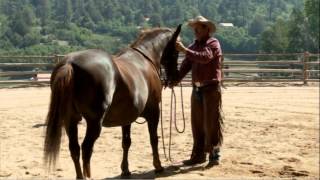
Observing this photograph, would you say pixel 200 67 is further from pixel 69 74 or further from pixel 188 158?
pixel 69 74

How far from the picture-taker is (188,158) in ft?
20.0

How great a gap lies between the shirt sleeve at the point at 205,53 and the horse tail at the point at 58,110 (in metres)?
1.52

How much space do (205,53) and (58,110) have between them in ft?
5.96

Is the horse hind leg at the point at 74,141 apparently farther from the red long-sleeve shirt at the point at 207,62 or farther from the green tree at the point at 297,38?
the green tree at the point at 297,38

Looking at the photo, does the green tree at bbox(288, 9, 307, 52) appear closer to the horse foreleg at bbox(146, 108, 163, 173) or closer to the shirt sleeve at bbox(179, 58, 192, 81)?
the shirt sleeve at bbox(179, 58, 192, 81)

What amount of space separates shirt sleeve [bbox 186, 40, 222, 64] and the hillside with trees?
31.8m

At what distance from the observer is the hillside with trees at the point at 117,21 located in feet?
172

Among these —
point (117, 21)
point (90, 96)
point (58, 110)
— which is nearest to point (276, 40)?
point (90, 96)

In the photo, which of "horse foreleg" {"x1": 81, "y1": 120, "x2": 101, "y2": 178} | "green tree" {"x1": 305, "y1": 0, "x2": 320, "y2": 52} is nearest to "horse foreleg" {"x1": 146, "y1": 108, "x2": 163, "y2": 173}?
"horse foreleg" {"x1": 81, "y1": 120, "x2": 101, "y2": 178}

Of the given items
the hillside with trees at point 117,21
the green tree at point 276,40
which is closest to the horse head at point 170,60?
the green tree at point 276,40

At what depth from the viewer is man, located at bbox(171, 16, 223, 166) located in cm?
543

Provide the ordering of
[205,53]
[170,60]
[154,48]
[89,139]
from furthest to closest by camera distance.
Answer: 1. [170,60]
2. [154,48]
3. [205,53]
4. [89,139]

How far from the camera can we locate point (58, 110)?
13.5ft

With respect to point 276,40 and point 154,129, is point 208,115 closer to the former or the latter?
point 154,129
